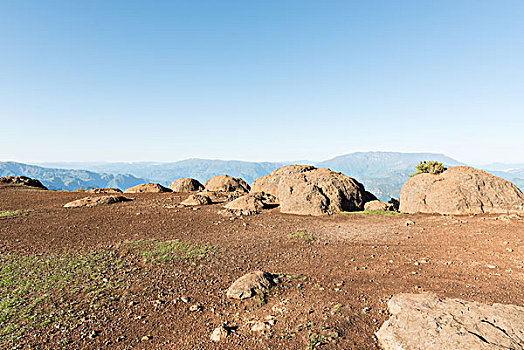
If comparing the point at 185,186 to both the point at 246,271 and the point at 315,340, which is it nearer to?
the point at 246,271

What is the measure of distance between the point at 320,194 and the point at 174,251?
537 inches

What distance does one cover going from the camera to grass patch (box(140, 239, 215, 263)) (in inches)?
467

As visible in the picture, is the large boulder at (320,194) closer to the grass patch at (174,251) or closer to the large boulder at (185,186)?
the grass patch at (174,251)

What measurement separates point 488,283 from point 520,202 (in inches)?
598

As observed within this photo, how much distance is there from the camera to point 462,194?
64.2 feet

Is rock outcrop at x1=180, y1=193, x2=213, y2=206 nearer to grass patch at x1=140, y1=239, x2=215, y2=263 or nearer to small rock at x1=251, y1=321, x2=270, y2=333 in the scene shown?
grass patch at x1=140, y1=239, x2=215, y2=263

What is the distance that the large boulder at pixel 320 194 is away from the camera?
21609 millimetres

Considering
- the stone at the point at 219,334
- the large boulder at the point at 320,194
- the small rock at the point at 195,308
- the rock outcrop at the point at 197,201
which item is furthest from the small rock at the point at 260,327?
the rock outcrop at the point at 197,201

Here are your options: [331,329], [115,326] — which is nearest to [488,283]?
[331,329]

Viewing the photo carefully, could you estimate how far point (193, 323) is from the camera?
7102 mm

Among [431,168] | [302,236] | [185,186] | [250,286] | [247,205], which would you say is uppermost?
[431,168]

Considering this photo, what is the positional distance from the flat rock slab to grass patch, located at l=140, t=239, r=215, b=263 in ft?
27.8

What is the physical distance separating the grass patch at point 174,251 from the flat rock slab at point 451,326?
8482 millimetres

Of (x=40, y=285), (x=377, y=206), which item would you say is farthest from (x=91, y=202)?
(x=377, y=206)
